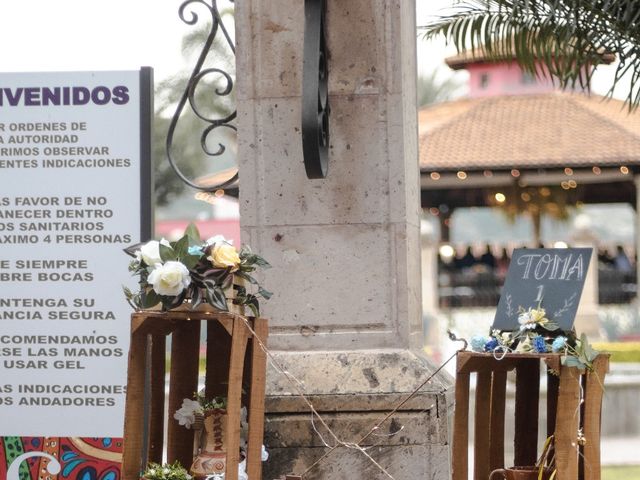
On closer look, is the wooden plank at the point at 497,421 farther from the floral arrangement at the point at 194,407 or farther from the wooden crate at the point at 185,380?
the floral arrangement at the point at 194,407

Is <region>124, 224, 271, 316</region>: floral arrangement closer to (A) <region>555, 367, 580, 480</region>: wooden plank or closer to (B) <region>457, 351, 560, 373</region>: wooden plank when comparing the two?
(B) <region>457, 351, 560, 373</region>: wooden plank

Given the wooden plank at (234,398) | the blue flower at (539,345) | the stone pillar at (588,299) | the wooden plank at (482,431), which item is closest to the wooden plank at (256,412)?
the wooden plank at (234,398)

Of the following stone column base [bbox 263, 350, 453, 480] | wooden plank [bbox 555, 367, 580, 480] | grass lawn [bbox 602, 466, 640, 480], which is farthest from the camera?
grass lawn [bbox 602, 466, 640, 480]

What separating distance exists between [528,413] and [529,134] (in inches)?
707

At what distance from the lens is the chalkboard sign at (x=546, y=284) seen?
14.5 ft

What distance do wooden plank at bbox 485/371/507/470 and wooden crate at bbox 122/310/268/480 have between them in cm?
98

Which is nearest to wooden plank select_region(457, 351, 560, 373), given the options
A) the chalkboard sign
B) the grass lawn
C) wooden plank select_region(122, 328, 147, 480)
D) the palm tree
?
the chalkboard sign

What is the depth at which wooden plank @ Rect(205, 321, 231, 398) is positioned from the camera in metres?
4.54

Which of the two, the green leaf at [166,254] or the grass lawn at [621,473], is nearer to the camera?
the green leaf at [166,254]

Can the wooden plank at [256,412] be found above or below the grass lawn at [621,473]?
above

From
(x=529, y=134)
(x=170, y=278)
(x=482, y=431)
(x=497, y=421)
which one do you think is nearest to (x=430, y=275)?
(x=529, y=134)

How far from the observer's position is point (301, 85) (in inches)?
180

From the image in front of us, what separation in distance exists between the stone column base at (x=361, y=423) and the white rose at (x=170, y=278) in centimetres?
73

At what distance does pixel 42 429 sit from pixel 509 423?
23.5 ft
